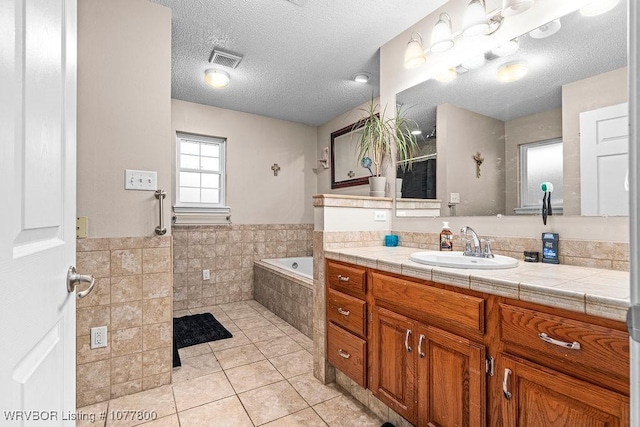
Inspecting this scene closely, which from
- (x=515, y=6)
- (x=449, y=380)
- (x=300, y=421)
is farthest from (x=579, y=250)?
(x=300, y=421)

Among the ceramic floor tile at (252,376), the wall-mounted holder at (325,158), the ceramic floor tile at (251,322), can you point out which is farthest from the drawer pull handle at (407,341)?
the wall-mounted holder at (325,158)

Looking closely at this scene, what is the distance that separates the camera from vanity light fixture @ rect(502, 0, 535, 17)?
1.46 metres

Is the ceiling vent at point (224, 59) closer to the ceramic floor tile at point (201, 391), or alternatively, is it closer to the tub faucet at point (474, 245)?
the tub faucet at point (474, 245)

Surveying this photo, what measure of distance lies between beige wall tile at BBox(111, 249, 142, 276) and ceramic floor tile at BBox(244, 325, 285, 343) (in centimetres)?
125

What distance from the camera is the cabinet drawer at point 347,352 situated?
167 cm

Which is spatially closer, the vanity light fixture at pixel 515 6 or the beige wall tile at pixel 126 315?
the vanity light fixture at pixel 515 6

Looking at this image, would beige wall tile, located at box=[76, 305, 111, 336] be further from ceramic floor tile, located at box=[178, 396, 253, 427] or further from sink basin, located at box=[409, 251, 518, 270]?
sink basin, located at box=[409, 251, 518, 270]

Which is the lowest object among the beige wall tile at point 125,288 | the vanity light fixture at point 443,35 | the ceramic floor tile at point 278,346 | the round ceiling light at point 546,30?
the ceramic floor tile at point 278,346

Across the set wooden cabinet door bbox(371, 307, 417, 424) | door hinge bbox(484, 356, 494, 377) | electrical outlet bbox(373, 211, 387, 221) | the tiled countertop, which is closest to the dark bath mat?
wooden cabinet door bbox(371, 307, 417, 424)

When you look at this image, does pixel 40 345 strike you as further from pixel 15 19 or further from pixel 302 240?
pixel 302 240

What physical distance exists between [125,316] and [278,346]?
1.21 metres

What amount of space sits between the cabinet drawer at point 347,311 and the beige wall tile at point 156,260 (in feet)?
3.54

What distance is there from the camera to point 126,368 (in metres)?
1.85

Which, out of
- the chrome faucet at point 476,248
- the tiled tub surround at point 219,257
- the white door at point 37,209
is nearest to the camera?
the white door at point 37,209
